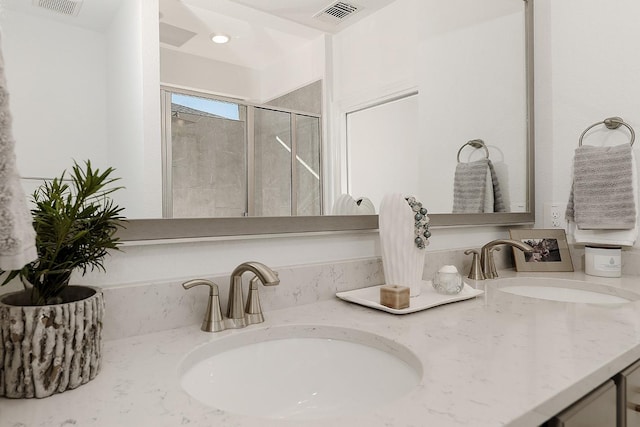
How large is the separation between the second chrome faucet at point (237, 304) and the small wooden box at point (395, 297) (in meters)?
0.29

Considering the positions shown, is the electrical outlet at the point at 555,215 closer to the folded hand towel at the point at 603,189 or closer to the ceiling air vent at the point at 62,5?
the folded hand towel at the point at 603,189

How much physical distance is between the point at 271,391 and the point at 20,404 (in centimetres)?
38

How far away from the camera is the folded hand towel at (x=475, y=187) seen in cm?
152

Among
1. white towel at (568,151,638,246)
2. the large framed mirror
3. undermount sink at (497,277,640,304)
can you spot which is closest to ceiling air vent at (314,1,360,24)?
the large framed mirror

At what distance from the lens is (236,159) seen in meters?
0.92

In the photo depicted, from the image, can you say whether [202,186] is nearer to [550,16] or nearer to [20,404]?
[20,404]

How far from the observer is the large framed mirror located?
0.73m

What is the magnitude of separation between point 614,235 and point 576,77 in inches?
24.7

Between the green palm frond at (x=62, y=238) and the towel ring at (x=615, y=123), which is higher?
the towel ring at (x=615, y=123)

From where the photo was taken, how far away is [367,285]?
45.9 inches

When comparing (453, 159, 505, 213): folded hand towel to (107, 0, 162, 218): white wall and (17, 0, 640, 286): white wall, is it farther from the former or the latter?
(107, 0, 162, 218): white wall

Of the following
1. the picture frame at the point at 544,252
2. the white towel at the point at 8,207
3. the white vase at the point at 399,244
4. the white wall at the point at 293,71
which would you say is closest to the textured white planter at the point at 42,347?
the white towel at the point at 8,207

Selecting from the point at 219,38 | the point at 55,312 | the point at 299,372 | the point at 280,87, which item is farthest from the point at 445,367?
the point at 219,38

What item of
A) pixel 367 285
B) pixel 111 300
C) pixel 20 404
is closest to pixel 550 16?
pixel 367 285
